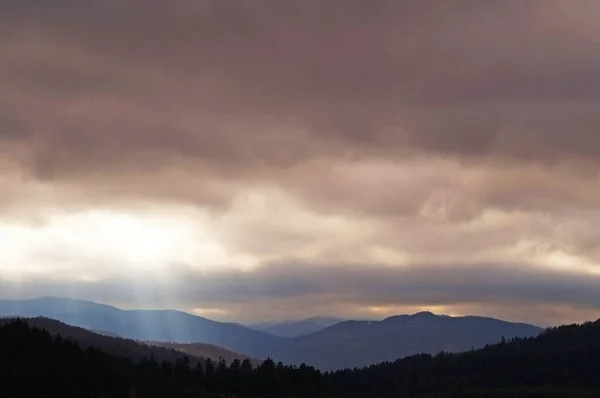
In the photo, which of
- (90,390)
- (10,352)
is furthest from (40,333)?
(90,390)

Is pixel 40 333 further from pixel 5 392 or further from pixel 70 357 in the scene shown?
pixel 5 392

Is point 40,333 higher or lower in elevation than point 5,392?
higher

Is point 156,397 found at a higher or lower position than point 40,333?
lower

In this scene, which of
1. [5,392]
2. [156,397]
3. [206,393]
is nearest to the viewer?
[5,392]

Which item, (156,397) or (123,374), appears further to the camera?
(123,374)

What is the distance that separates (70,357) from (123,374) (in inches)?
598

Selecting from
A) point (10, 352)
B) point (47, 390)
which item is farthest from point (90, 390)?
point (10, 352)

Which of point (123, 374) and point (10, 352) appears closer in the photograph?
point (10, 352)

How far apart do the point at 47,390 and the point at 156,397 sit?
2371 centimetres

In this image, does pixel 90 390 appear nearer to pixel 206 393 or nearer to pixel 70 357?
pixel 70 357

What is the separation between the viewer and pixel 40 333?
651 ft

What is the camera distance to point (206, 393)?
192750 millimetres

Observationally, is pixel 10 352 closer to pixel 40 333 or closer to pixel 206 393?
pixel 40 333

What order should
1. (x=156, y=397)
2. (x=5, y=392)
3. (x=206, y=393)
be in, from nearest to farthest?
(x=5, y=392) < (x=156, y=397) < (x=206, y=393)
